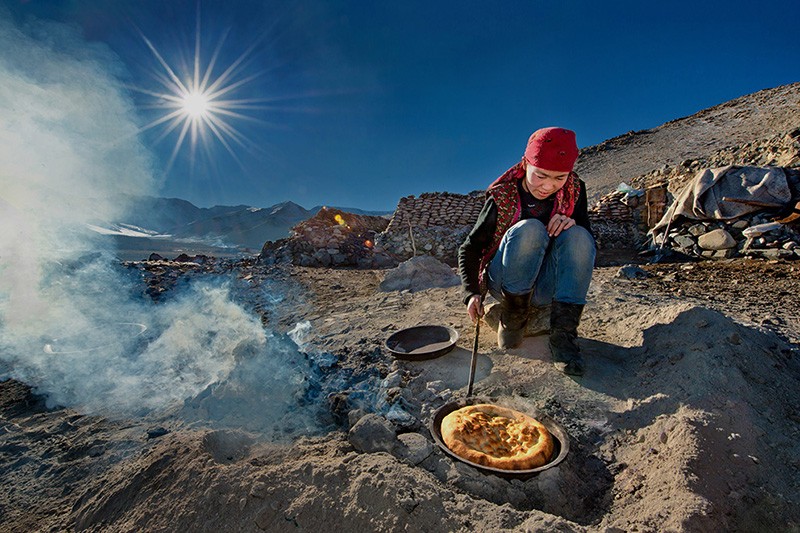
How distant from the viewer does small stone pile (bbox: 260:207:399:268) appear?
29.5ft

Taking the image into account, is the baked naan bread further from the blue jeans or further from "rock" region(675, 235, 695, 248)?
"rock" region(675, 235, 695, 248)

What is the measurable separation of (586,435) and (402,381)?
0.96 metres

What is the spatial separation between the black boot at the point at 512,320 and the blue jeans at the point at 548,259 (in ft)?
0.30

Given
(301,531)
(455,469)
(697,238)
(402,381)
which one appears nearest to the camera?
(301,531)

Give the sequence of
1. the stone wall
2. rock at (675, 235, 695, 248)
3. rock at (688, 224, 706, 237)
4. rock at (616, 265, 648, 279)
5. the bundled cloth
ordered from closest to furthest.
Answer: rock at (616, 265, 648, 279) → the bundled cloth → rock at (688, 224, 706, 237) → rock at (675, 235, 695, 248) → the stone wall

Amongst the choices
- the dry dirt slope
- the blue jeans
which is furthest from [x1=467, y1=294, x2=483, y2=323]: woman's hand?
the dry dirt slope

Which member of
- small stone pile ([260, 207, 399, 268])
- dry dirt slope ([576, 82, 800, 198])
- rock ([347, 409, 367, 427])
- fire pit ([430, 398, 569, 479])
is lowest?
fire pit ([430, 398, 569, 479])

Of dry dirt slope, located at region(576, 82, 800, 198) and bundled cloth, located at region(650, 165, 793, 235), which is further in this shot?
dry dirt slope, located at region(576, 82, 800, 198)

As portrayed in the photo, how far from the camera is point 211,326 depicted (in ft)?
11.4

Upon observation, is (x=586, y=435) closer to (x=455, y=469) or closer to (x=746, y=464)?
(x=746, y=464)

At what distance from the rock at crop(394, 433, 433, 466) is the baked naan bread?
0.30 ft

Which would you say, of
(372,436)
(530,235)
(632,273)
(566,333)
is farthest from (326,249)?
(372,436)

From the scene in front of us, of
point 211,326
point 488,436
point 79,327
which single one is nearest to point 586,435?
point 488,436

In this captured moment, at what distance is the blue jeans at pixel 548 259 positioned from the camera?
6.45 feet
